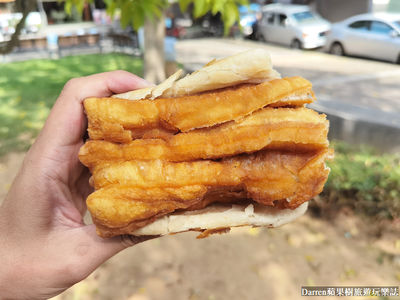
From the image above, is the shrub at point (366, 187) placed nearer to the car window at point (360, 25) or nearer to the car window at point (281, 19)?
the car window at point (360, 25)

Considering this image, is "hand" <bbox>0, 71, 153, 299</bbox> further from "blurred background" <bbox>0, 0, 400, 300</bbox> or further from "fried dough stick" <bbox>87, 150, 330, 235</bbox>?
"blurred background" <bbox>0, 0, 400, 300</bbox>

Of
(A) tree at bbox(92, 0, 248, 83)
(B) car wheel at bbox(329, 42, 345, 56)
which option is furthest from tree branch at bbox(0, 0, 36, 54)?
(B) car wheel at bbox(329, 42, 345, 56)

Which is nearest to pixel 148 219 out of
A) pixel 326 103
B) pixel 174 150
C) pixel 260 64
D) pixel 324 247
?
pixel 174 150

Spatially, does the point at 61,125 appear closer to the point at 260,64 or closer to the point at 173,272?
the point at 260,64

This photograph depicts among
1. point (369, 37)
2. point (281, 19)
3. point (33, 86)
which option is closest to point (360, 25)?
point (369, 37)

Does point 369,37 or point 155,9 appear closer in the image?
point 155,9

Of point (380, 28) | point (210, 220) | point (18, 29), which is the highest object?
point (18, 29)

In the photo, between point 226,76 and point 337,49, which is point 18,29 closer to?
point 226,76
